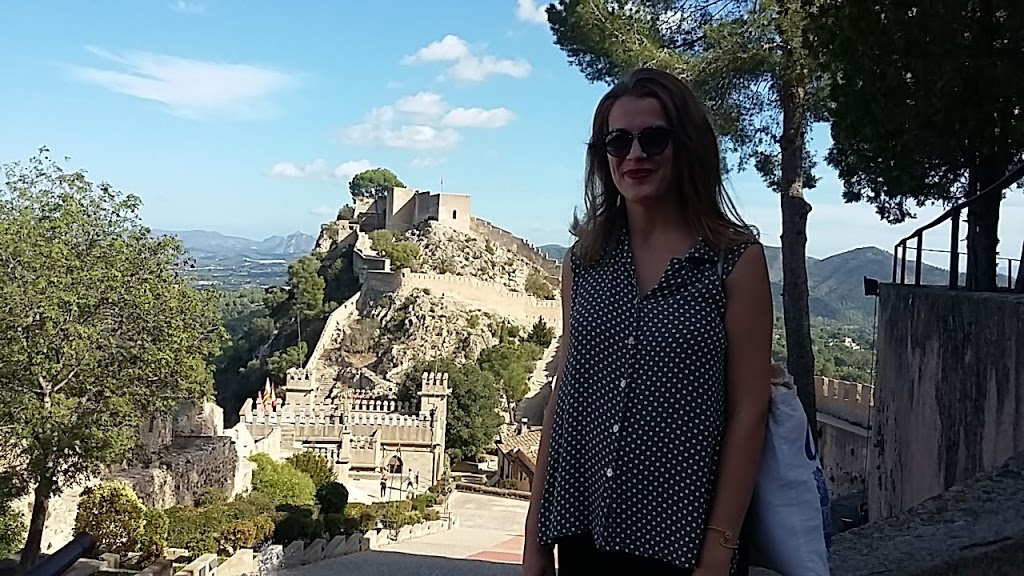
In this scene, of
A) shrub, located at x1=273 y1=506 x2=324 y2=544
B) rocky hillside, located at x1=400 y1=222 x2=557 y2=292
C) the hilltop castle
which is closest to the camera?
shrub, located at x1=273 y1=506 x2=324 y2=544

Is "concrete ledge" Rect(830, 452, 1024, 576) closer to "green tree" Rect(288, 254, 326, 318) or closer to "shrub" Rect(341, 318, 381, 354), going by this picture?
"shrub" Rect(341, 318, 381, 354)

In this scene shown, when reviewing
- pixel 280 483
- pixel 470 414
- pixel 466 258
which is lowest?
pixel 280 483

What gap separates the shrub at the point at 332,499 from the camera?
59.7 ft

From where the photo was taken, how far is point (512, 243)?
5906 centimetres

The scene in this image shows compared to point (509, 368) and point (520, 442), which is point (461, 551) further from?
point (509, 368)

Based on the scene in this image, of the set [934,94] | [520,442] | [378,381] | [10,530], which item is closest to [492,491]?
[520,442]

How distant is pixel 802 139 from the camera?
10391 millimetres

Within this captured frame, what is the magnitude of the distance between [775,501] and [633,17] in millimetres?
9714

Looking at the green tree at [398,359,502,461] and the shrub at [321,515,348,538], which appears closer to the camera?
the shrub at [321,515,348,538]

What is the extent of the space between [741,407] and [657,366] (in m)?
0.16

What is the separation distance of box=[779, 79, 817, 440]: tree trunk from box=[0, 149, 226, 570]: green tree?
7.94m

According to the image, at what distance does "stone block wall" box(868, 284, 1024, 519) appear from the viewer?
4137 millimetres

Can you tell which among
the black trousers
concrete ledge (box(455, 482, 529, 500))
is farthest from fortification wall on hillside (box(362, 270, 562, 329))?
the black trousers

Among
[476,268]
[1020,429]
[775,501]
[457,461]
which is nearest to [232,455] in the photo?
[457,461]
